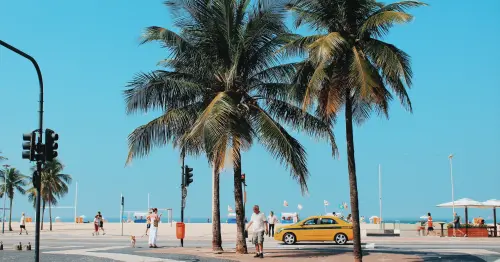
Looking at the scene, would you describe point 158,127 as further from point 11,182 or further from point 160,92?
point 11,182

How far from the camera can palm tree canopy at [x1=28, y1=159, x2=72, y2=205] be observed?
6950 cm

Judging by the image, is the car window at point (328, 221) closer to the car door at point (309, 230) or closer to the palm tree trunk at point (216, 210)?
the car door at point (309, 230)

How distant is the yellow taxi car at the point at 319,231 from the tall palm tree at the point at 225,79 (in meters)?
7.57

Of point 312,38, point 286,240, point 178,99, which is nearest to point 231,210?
point 286,240

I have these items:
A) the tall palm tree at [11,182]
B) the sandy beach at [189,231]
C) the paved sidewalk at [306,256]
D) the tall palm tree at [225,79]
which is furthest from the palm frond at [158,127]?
the tall palm tree at [11,182]

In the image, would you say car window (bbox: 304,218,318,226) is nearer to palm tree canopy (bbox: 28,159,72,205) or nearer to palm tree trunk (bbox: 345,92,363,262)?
palm tree trunk (bbox: 345,92,363,262)

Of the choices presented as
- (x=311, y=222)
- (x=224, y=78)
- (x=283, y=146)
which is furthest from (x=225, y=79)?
(x=311, y=222)

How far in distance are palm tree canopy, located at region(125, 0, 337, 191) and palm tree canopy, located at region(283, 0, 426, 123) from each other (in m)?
2.91

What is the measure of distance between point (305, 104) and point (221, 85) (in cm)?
549

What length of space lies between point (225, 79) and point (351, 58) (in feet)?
18.8

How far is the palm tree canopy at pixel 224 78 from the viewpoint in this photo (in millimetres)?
22562

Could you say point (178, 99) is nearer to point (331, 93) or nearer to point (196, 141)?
point (196, 141)

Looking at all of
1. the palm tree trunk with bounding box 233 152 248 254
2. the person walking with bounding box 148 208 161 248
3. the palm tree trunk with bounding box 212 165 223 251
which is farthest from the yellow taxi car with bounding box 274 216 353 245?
the palm tree trunk with bounding box 233 152 248 254

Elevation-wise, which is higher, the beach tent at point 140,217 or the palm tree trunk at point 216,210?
the palm tree trunk at point 216,210
